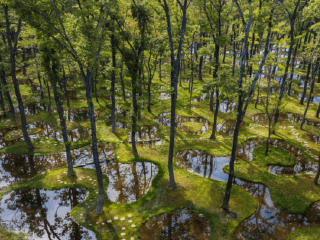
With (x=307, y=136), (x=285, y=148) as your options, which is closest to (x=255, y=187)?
(x=285, y=148)

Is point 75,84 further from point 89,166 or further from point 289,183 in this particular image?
point 289,183

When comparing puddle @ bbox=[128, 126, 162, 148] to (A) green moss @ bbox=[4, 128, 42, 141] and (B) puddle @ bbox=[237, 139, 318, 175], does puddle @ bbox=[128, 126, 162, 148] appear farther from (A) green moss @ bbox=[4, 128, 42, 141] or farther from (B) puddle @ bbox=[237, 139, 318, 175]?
(A) green moss @ bbox=[4, 128, 42, 141]

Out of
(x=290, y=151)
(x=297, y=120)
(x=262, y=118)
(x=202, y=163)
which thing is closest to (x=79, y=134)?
(x=202, y=163)

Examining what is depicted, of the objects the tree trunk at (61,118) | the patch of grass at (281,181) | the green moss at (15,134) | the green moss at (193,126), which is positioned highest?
the tree trunk at (61,118)

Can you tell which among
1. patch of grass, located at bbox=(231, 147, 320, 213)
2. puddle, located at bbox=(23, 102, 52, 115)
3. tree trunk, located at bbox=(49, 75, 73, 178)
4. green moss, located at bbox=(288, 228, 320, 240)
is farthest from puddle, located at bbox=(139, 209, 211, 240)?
puddle, located at bbox=(23, 102, 52, 115)

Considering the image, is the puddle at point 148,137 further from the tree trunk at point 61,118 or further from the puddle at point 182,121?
the tree trunk at point 61,118

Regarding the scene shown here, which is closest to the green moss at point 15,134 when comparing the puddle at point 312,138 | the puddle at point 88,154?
the puddle at point 88,154
